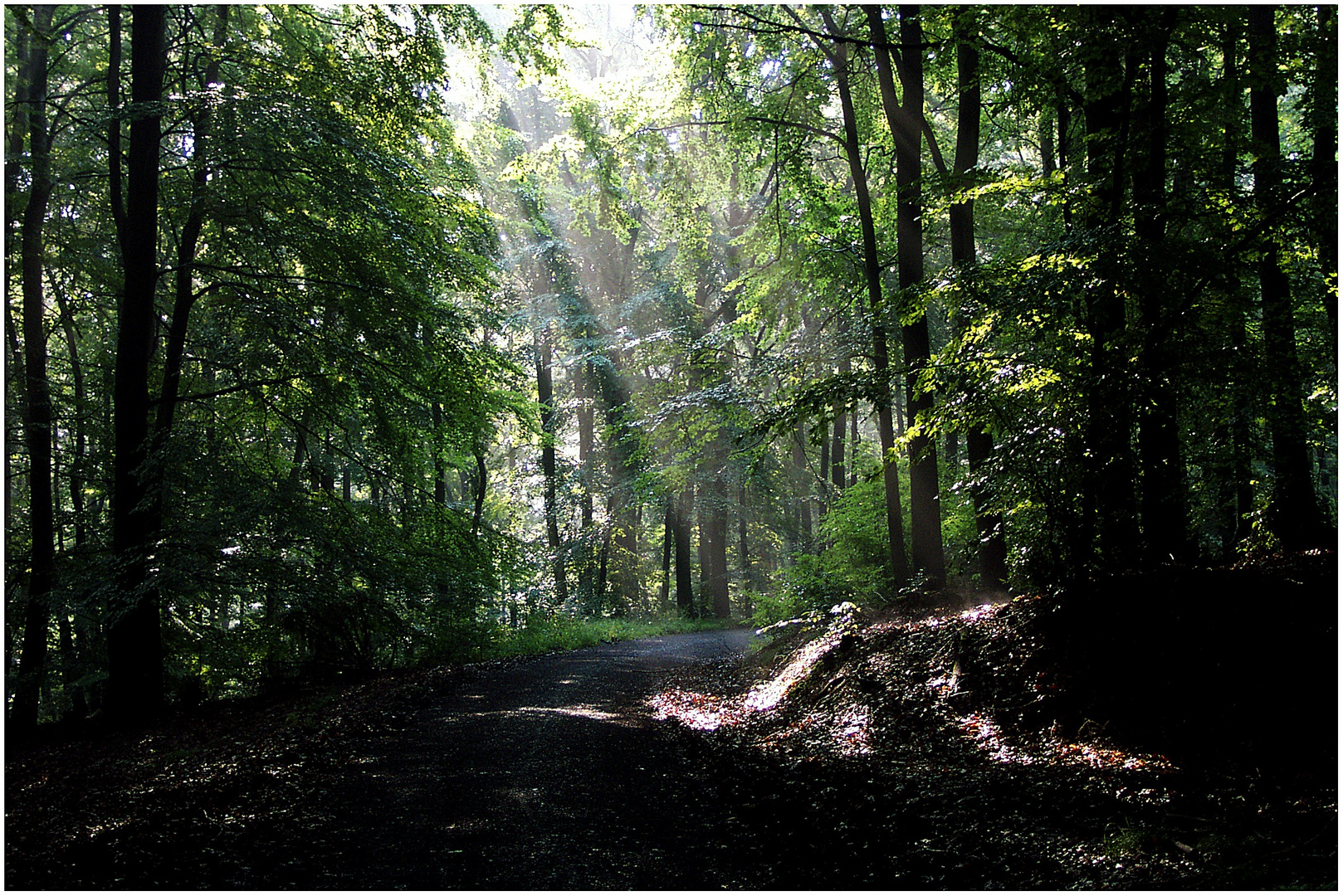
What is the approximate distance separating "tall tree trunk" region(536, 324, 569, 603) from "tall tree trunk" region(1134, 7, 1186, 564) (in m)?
18.3

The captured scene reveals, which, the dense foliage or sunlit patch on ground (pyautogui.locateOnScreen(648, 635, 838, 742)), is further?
sunlit patch on ground (pyautogui.locateOnScreen(648, 635, 838, 742))

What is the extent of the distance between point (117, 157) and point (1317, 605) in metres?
12.5

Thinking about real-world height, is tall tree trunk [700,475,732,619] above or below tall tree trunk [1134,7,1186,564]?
below

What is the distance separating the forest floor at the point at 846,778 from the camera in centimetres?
389

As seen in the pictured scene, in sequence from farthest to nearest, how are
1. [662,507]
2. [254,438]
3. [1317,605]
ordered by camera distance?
[662,507], [254,438], [1317,605]

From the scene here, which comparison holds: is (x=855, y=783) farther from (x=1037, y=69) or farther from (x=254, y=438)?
(x=254, y=438)

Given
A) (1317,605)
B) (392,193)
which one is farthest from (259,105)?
(1317,605)

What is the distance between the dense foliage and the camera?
6.21 metres

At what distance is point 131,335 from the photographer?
8.99 metres

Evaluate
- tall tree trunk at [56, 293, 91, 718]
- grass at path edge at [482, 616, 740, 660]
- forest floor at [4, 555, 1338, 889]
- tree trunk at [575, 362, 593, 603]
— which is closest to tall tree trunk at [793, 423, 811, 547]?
grass at path edge at [482, 616, 740, 660]

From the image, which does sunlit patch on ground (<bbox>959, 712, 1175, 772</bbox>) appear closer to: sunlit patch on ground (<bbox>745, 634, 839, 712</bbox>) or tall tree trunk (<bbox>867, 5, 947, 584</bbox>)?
sunlit patch on ground (<bbox>745, 634, 839, 712</bbox>)

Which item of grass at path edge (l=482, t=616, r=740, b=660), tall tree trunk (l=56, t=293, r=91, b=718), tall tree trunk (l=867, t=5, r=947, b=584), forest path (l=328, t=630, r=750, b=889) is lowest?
grass at path edge (l=482, t=616, r=740, b=660)

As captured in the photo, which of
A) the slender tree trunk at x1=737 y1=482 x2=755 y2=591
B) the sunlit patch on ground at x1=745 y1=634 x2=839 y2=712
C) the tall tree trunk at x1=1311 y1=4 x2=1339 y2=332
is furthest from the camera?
the slender tree trunk at x1=737 y1=482 x2=755 y2=591

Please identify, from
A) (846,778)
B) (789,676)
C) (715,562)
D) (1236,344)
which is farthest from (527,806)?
(715,562)
